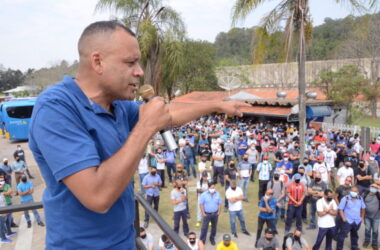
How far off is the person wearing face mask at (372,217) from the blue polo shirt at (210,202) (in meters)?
3.33

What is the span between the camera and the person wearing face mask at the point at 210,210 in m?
6.95

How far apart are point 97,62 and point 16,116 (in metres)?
20.6

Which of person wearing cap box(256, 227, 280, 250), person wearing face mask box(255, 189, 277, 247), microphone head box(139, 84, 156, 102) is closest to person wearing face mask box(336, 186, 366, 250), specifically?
person wearing face mask box(255, 189, 277, 247)

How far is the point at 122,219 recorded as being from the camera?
1048mm

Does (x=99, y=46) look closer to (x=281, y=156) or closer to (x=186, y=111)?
(x=186, y=111)

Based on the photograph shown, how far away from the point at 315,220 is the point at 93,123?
8.02m

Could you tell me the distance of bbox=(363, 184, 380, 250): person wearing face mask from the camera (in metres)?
6.64

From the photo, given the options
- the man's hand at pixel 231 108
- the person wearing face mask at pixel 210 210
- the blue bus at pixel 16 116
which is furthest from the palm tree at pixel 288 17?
the blue bus at pixel 16 116

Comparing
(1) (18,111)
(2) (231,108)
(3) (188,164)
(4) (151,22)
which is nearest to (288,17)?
(4) (151,22)

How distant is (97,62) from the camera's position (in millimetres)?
1015

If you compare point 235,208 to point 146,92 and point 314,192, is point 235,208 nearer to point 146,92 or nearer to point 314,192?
point 314,192

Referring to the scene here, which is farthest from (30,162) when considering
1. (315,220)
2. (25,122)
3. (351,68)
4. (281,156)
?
(351,68)

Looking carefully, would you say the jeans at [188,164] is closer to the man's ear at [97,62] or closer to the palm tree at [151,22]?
the palm tree at [151,22]

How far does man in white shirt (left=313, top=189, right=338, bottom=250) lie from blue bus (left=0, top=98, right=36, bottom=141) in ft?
56.6
